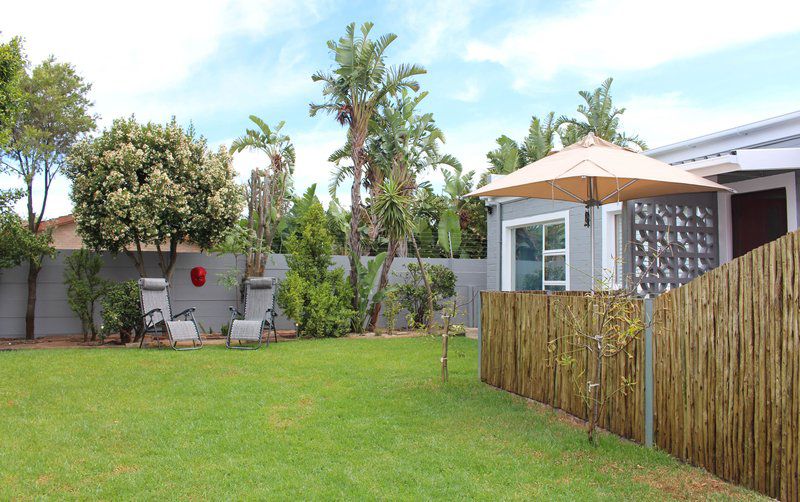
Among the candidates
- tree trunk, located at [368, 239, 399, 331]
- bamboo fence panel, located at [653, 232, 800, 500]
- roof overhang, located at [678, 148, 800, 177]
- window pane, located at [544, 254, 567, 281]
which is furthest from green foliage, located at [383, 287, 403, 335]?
bamboo fence panel, located at [653, 232, 800, 500]

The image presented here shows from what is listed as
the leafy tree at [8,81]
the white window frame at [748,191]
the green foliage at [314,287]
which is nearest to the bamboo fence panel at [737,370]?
the white window frame at [748,191]

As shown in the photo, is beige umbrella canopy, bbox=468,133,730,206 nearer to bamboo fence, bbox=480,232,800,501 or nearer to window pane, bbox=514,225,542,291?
bamboo fence, bbox=480,232,800,501

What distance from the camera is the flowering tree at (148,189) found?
10.8 metres

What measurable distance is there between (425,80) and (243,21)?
4.97 meters

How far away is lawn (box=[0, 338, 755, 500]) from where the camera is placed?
3900 millimetres

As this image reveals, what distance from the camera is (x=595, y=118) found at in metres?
23.0

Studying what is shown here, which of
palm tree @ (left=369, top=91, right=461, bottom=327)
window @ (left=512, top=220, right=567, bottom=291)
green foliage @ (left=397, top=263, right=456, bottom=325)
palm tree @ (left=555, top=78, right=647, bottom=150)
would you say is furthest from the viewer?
palm tree @ (left=555, top=78, right=647, bottom=150)

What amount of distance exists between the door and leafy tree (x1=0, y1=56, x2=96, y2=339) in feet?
43.1

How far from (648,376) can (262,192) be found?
10.3 metres

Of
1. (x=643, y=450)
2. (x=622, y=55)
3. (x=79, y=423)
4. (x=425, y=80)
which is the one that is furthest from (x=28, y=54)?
(x=643, y=450)

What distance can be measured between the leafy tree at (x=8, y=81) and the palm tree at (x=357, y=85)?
21.6 feet

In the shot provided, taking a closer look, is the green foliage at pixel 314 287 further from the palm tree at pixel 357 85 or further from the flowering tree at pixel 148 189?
the flowering tree at pixel 148 189

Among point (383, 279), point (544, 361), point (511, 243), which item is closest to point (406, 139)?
point (383, 279)

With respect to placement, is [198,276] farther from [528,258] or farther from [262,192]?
[528,258]
